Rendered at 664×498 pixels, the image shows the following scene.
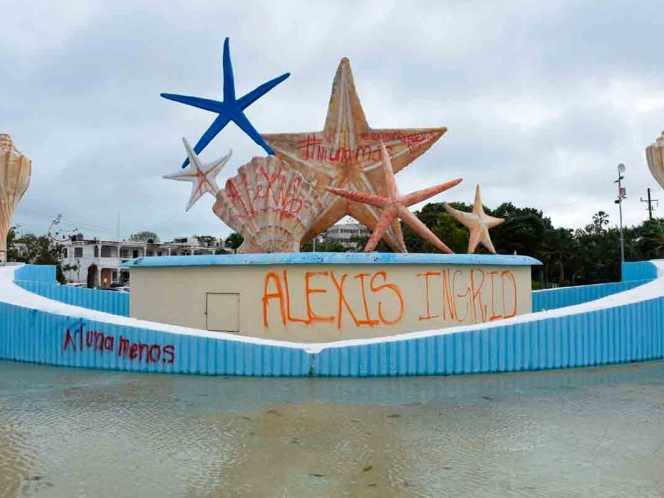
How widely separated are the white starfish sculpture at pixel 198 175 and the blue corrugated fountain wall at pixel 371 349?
8.09m

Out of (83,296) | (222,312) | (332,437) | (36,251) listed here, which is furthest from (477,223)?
(36,251)

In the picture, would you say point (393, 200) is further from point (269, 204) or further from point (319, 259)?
point (319, 259)

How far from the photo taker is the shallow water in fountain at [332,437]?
5.23 metres

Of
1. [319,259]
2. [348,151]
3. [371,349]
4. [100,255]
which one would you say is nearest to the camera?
[371,349]

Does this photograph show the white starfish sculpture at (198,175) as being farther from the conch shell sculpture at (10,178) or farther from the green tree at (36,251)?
the green tree at (36,251)

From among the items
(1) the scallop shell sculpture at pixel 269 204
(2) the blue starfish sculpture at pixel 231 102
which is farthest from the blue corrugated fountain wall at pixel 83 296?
(2) the blue starfish sculpture at pixel 231 102

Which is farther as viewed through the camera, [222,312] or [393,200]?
[393,200]

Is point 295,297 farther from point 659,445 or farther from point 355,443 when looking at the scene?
point 659,445

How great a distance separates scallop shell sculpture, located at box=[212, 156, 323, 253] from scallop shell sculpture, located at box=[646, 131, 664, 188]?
413 inches

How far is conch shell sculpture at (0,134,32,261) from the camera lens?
22.3m

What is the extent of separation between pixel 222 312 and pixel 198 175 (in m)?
7.99

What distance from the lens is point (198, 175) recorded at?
2027 centimetres

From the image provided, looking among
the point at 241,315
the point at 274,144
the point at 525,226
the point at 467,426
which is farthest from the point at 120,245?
the point at 467,426

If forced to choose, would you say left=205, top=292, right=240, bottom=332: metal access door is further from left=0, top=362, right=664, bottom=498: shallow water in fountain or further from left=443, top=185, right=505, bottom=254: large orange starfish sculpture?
left=443, top=185, right=505, bottom=254: large orange starfish sculpture
